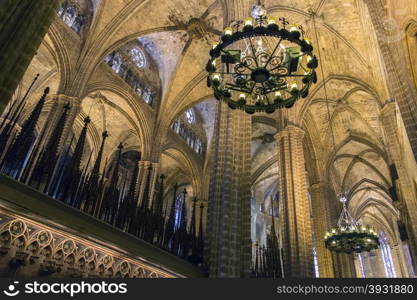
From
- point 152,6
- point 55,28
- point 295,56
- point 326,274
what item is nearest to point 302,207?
point 326,274

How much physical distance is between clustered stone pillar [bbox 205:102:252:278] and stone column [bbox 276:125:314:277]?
4.11m

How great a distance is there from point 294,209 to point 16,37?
10.9 m

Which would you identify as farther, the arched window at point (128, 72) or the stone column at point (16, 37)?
the arched window at point (128, 72)

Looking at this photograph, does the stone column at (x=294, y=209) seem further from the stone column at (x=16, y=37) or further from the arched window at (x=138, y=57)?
the stone column at (x=16, y=37)

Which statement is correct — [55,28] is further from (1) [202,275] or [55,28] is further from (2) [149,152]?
(1) [202,275]

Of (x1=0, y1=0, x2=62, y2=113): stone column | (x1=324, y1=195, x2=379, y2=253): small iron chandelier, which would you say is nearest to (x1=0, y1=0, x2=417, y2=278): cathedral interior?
(x1=0, y1=0, x2=62, y2=113): stone column

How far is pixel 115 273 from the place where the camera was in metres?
5.75

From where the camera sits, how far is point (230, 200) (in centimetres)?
808

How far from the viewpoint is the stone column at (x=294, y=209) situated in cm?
1142

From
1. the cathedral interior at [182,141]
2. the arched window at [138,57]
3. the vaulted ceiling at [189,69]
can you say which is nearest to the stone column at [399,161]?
the cathedral interior at [182,141]

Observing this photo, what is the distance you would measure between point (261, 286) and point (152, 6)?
1459 centimetres

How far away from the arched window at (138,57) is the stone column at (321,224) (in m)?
11.9

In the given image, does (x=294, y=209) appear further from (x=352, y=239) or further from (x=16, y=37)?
(x=16, y=37)

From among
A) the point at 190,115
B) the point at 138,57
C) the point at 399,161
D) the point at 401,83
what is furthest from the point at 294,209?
the point at 138,57
